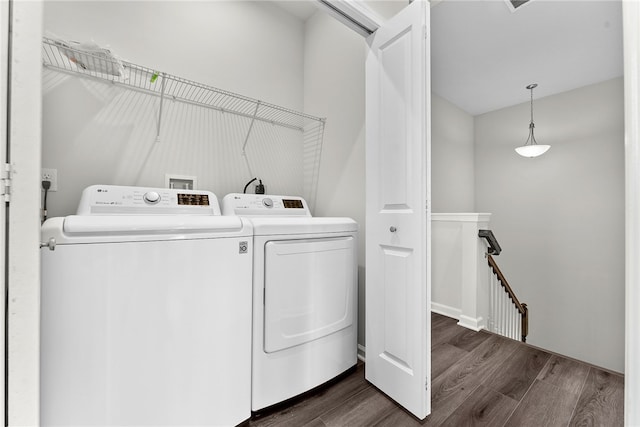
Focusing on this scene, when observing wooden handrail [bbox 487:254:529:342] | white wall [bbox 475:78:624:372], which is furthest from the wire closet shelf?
white wall [bbox 475:78:624:372]

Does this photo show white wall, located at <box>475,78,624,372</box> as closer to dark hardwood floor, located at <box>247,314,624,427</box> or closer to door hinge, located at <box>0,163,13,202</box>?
dark hardwood floor, located at <box>247,314,624,427</box>

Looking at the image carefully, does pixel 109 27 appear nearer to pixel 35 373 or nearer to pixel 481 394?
pixel 35 373

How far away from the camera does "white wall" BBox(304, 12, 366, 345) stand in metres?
1.88

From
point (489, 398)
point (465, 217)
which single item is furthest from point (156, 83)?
point (465, 217)

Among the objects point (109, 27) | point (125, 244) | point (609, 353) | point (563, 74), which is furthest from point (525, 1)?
point (609, 353)

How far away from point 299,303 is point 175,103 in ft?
4.92

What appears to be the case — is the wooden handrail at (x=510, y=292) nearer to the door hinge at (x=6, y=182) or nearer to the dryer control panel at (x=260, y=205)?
the dryer control panel at (x=260, y=205)

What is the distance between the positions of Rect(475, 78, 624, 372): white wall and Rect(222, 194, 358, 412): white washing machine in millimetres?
3894

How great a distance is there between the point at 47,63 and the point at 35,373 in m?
1.51

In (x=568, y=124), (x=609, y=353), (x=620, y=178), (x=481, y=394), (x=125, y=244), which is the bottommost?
(x=609, y=353)

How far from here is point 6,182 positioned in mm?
731

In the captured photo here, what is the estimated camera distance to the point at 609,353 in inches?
135

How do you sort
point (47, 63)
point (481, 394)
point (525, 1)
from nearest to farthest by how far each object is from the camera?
point (47, 63)
point (481, 394)
point (525, 1)

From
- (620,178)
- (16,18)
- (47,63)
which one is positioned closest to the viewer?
(16,18)
